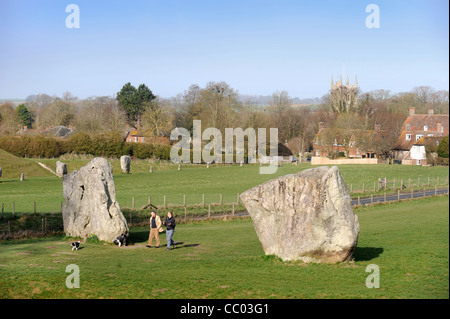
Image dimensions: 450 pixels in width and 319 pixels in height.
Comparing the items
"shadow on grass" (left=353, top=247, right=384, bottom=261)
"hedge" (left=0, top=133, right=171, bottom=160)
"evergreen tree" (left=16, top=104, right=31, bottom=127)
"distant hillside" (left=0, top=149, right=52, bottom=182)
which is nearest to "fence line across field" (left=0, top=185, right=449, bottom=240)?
"shadow on grass" (left=353, top=247, right=384, bottom=261)

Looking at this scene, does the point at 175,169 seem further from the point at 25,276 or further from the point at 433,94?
the point at 433,94

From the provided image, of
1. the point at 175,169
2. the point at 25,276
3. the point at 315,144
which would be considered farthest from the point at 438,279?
the point at 315,144

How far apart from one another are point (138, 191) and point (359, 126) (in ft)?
221

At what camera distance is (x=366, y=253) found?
28.7m

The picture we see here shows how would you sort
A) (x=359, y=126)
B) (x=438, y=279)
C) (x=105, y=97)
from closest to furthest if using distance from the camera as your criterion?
(x=438, y=279) → (x=359, y=126) → (x=105, y=97)

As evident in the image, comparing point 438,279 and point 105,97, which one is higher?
point 105,97

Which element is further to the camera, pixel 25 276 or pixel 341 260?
pixel 341 260

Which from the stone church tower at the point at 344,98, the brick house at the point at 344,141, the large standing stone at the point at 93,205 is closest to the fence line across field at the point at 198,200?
the large standing stone at the point at 93,205

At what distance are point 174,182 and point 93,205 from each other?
4152cm

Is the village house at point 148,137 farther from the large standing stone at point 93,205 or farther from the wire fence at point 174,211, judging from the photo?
the large standing stone at point 93,205

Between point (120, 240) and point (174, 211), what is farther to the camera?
point (174, 211)

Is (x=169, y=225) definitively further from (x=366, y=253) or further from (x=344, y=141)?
(x=344, y=141)

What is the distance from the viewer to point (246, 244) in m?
34.2

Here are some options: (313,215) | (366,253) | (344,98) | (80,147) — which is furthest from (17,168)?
(344,98)
